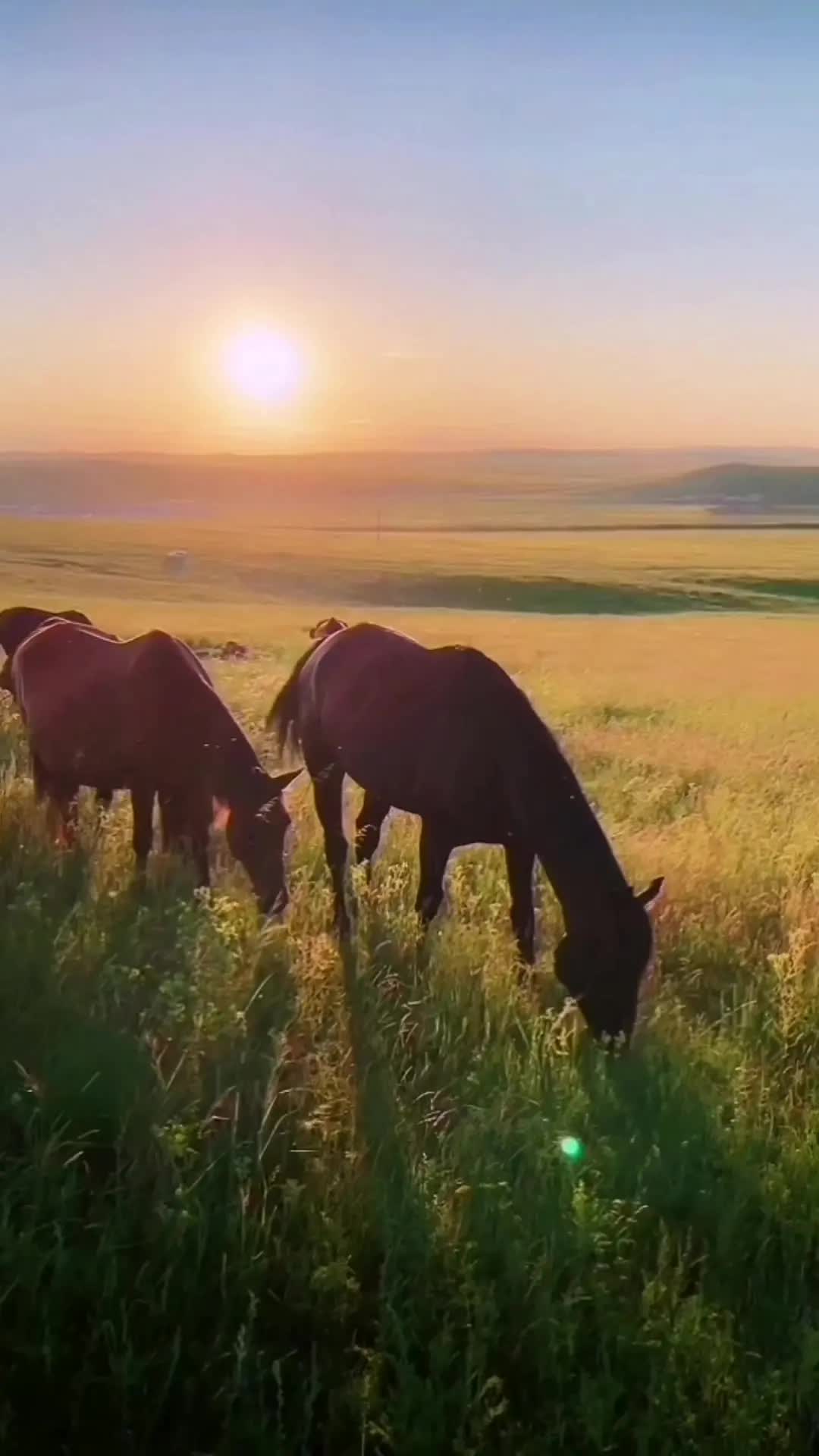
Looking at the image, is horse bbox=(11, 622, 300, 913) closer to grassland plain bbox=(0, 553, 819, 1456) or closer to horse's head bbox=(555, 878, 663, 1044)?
grassland plain bbox=(0, 553, 819, 1456)

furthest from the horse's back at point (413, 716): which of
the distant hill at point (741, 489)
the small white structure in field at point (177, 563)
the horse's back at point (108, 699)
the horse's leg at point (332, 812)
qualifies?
the distant hill at point (741, 489)

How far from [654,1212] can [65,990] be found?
1.61 m

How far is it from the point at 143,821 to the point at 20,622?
124cm

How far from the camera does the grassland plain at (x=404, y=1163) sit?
2.20 m

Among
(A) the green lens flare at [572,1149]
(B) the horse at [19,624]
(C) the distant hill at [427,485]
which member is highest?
(C) the distant hill at [427,485]

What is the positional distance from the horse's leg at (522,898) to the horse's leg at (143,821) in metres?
1.27

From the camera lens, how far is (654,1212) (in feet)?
8.69

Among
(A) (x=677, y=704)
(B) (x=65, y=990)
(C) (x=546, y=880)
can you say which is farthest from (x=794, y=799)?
(B) (x=65, y=990)

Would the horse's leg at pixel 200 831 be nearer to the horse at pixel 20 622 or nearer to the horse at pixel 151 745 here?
the horse at pixel 151 745

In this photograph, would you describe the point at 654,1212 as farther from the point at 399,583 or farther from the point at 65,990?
the point at 399,583

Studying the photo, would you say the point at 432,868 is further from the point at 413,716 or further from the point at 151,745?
the point at 151,745

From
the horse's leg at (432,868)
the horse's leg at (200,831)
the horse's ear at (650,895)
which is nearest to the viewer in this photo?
the horse's ear at (650,895)

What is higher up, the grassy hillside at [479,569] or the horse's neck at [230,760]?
the grassy hillside at [479,569]

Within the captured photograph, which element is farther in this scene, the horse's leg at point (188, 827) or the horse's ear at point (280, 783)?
the horse's leg at point (188, 827)
